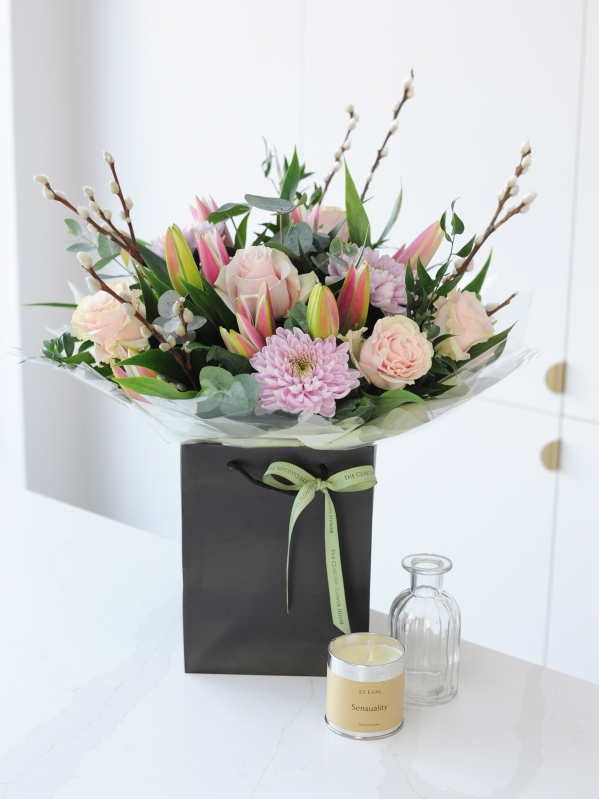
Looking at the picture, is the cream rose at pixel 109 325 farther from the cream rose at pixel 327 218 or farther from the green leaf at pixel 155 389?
the cream rose at pixel 327 218

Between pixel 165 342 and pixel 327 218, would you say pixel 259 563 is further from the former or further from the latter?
pixel 327 218

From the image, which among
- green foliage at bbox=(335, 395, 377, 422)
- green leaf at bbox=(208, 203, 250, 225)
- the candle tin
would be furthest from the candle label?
green leaf at bbox=(208, 203, 250, 225)

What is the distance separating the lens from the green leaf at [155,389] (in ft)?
2.47

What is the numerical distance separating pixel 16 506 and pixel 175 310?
73 centimetres

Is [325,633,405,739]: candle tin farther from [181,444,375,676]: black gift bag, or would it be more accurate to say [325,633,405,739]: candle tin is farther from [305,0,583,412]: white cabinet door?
[305,0,583,412]: white cabinet door

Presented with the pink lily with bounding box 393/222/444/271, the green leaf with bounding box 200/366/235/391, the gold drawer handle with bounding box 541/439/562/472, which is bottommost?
the gold drawer handle with bounding box 541/439/562/472

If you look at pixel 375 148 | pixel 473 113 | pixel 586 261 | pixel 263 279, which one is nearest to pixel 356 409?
pixel 263 279

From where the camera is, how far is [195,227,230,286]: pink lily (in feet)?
2.61

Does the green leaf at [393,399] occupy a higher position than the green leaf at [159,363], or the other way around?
the green leaf at [159,363]

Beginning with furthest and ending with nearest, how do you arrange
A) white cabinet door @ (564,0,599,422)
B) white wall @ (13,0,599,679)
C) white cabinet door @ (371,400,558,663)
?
white cabinet door @ (371,400,558,663) < white wall @ (13,0,599,679) < white cabinet door @ (564,0,599,422)

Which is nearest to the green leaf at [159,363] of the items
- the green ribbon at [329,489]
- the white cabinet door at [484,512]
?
the green ribbon at [329,489]

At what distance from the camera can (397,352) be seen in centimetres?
74

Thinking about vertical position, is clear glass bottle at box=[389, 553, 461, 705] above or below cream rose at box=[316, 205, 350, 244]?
below

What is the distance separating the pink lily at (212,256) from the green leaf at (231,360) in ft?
0.25
